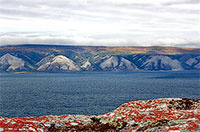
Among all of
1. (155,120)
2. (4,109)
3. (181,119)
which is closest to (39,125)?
(155,120)

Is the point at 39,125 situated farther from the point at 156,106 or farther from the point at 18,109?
the point at 18,109

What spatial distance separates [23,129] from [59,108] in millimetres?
113358

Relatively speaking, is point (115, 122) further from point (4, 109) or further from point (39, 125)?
point (4, 109)

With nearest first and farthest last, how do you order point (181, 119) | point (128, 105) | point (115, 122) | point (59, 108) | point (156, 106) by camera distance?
point (181, 119) < point (115, 122) < point (156, 106) < point (128, 105) < point (59, 108)

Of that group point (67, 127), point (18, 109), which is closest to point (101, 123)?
point (67, 127)

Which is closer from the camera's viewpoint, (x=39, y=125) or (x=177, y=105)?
(x=39, y=125)

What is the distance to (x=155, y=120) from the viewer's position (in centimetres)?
1942

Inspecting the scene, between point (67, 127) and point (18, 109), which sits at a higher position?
point (67, 127)

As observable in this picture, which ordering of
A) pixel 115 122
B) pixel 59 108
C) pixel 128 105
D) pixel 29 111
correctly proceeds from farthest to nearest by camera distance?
1. pixel 59 108
2. pixel 29 111
3. pixel 128 105
4. pixel 115 122

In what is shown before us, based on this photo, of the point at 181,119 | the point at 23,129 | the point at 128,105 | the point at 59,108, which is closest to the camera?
the point at 23,129

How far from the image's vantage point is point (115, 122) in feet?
66.3

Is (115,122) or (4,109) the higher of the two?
(115,122)

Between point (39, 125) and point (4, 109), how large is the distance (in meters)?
118

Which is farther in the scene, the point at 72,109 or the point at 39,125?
the point at 72,109
